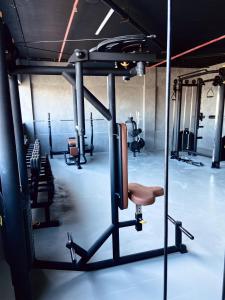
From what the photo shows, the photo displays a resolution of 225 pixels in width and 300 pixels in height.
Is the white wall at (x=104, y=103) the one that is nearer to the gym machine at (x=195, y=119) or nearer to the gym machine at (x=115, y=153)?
the gym machine at (x=195, y=119)

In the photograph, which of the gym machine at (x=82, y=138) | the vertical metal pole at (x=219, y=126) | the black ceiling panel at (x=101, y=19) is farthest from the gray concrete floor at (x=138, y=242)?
the black ceiling panel at (x=101, y=19)

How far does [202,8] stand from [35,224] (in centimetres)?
366

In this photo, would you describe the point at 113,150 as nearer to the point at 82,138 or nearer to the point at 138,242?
the point at 82,138

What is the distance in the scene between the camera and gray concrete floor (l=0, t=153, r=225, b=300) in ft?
5.79

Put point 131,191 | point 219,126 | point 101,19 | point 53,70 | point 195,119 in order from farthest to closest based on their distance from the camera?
point 195,119, point 219,126, point 101,19, point 131,191, point 53,70

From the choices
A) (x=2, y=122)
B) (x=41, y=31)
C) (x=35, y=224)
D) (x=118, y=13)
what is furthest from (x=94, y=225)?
(x=41, y=31)

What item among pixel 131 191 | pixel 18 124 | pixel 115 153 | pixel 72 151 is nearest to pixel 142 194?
pixel 131 191

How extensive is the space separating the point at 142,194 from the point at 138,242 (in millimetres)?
765

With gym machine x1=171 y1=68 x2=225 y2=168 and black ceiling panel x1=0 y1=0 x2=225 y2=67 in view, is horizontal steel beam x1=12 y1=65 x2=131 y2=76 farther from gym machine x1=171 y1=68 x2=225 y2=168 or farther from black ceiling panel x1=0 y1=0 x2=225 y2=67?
gym machine x1=171 y1=68 x2=225 y2=168

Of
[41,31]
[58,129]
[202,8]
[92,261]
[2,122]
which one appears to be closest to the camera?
[2,122]

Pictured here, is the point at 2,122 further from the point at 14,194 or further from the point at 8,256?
the point at 8,256

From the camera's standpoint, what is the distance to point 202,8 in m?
3.23

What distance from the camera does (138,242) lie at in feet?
7.89

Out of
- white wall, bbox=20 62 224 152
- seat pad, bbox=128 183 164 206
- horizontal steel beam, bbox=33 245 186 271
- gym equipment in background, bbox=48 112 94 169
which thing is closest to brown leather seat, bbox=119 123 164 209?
seat pad, bbox=128 183 164 206
